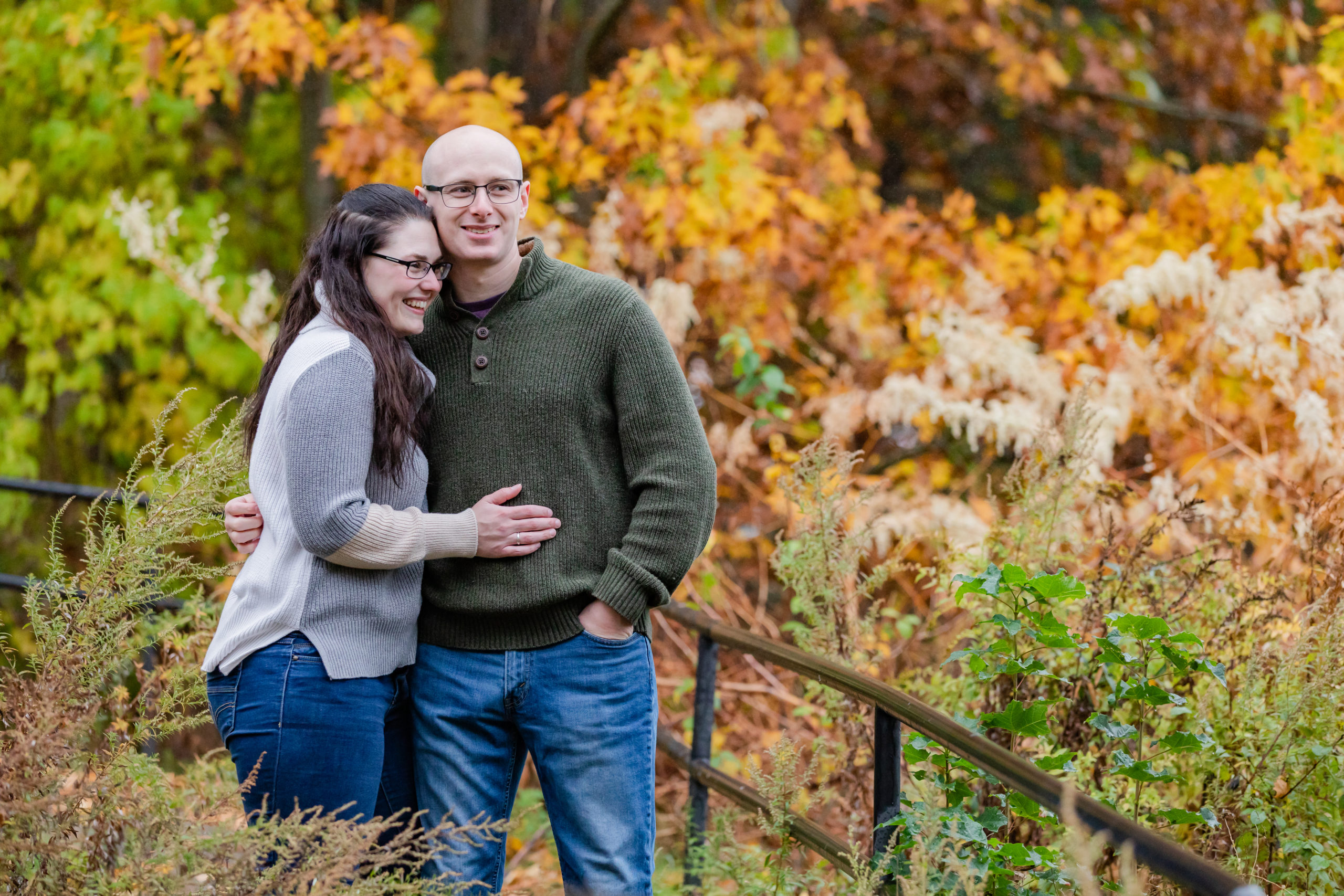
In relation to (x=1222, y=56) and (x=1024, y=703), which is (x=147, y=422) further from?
(x=1222, y=56)

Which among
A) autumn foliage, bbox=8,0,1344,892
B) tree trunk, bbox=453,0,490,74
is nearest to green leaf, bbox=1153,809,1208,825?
autumn foliage, bbox=8,0,1344,892

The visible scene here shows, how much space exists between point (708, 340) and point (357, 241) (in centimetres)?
433

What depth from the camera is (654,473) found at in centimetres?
241

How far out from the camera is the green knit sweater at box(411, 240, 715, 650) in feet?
7.86

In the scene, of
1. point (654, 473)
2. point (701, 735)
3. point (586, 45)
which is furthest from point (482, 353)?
point (586, 45)

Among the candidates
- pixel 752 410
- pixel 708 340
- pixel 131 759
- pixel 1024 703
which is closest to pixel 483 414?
pixel 131 759

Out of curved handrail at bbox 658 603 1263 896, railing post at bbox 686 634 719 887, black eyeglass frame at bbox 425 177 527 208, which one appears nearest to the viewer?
curved handrail at bbox 658 603 1263 896

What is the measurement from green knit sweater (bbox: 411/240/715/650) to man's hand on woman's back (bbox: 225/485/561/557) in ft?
0.10

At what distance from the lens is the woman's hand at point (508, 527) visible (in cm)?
236

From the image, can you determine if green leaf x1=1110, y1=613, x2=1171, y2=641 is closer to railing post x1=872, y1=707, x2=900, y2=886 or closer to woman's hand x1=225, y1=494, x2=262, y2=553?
railing post x1=872, y1=707, x2=900, y2=886

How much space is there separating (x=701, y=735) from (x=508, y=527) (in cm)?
130

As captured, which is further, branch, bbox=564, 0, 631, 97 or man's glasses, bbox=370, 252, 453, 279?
branch, bbox=564, 0, 631, 97

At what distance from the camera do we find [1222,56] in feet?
28.1

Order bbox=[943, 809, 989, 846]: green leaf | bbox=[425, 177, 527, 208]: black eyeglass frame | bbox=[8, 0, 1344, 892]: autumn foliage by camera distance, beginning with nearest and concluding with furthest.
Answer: bbox=[943, 809, 989, 846]: green leaf
bbox=[425, 177, 527, 208]: black eyeglass frame
bbox=[8, 0, 1344, 892]: autumn foliage
